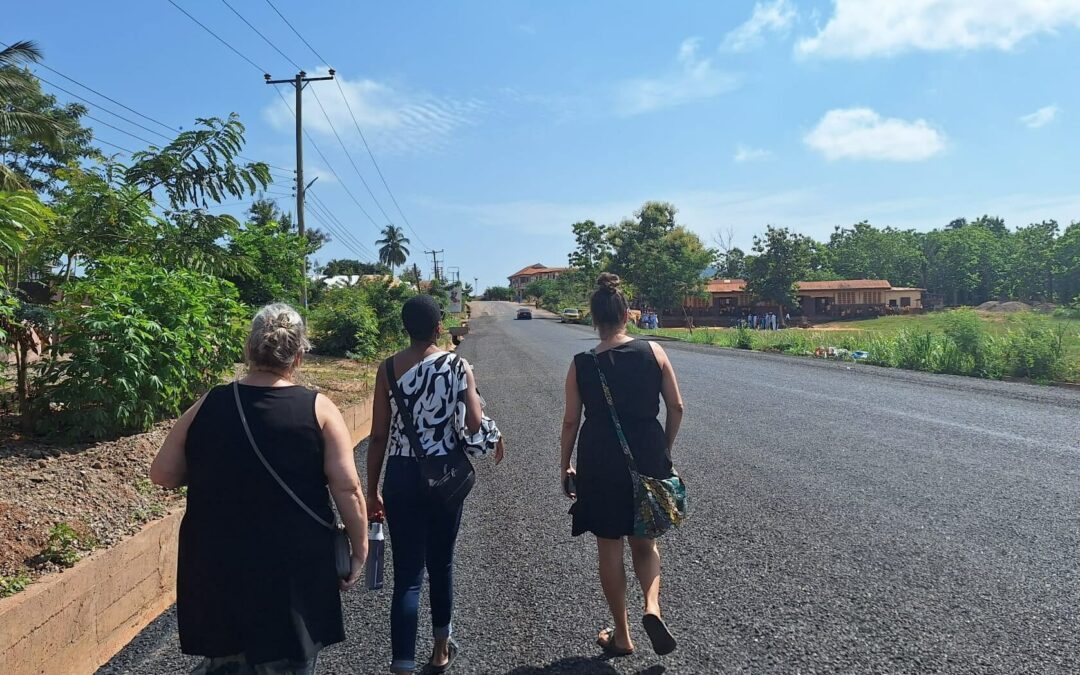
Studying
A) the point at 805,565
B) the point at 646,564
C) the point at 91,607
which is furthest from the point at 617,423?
the point at 91,607

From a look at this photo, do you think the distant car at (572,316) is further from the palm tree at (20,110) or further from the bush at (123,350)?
the bush at (123,350)

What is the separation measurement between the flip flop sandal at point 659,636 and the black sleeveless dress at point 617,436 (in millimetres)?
370

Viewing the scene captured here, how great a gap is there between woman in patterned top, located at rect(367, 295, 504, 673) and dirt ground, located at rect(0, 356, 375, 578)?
1.70m

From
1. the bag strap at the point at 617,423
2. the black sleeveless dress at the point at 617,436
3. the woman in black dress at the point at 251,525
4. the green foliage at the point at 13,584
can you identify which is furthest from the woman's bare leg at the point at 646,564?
the green foliage at the point at 13,584

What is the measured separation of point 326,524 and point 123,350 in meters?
3.87

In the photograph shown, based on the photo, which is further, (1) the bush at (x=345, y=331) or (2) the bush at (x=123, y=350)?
(1) the bush at (x=345, y=331)

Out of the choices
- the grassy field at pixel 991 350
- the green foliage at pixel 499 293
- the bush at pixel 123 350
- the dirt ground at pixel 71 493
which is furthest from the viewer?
the green foliage at pixel 499 293

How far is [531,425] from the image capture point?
9.60m

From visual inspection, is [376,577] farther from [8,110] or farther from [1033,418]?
[8,110]

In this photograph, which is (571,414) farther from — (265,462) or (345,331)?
(345,331)

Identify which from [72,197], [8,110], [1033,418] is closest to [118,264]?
[72,197]

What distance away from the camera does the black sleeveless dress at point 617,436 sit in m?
3.11

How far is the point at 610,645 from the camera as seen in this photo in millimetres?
3264

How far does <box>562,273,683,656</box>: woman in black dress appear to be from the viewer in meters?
3.11
